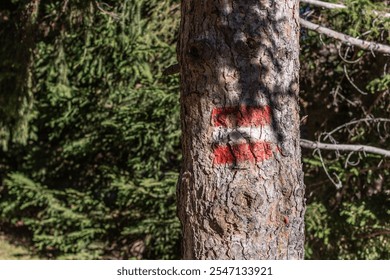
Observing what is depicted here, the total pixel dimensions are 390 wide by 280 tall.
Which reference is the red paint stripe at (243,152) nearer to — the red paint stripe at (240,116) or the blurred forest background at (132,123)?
the red paint stripe at (240,116)

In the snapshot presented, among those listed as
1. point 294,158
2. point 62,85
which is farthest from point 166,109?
point 294,158

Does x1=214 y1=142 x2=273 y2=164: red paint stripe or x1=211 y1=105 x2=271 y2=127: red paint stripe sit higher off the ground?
x1=211 y1=105 x2=271 y2=127: red paint stripe

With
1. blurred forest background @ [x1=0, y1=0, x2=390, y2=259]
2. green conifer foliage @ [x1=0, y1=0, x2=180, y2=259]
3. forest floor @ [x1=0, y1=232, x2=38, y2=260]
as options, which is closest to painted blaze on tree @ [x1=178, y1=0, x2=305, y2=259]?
blurred forest background @ [x1=0, y1=0, x2=390, y2=259]

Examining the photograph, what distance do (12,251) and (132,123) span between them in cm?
301

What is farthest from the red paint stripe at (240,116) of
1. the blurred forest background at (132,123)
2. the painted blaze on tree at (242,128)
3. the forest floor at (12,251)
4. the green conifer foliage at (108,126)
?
the forest floor at (12,251)

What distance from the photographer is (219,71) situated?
2.63 meters

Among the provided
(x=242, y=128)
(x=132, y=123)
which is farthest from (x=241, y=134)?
(x=132, y=123)

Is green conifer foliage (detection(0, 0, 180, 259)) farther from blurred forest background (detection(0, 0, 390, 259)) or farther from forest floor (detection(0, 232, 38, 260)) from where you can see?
forest floor (detection(0, 232, 38, 260))

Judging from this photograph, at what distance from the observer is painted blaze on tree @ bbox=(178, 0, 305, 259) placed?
8.60ft

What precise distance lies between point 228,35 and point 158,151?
4.28 m

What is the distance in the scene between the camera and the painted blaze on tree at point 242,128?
262 cm

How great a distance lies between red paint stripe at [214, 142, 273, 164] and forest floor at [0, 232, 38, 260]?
18.9 feet

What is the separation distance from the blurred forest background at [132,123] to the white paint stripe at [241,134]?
12.0 feet
